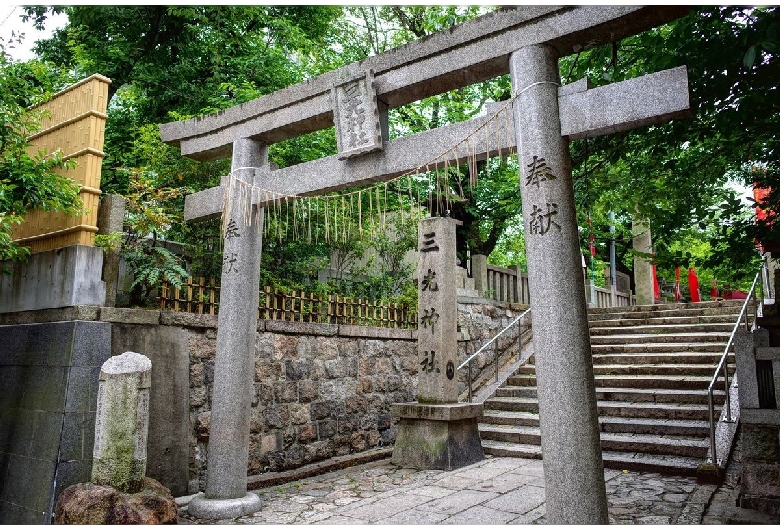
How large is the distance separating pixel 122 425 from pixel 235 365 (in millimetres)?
1395

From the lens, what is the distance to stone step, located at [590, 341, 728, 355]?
10.3m

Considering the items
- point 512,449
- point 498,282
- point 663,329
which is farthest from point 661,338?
point 512,449

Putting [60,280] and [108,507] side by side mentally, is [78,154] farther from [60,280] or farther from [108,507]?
[108,507]

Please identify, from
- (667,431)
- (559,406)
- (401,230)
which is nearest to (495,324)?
(401,230)

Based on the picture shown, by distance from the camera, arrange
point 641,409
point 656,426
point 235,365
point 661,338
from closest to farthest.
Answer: point 235,365 < point 656,426 < point 641,409 < point 661,338

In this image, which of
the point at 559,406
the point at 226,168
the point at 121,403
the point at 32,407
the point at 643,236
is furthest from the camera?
the point at 643,236

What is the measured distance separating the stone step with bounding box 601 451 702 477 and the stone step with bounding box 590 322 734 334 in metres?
4.64

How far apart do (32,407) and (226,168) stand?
4.67 meters

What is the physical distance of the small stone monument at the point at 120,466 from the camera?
4.48 m

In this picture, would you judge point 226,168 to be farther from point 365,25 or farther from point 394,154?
point 365,25

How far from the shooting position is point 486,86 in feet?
48.7

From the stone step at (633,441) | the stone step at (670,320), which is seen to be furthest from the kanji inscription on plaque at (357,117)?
the stone step at (670,320)

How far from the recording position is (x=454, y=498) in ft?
20.2

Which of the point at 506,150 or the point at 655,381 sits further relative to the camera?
the point at 655,381
